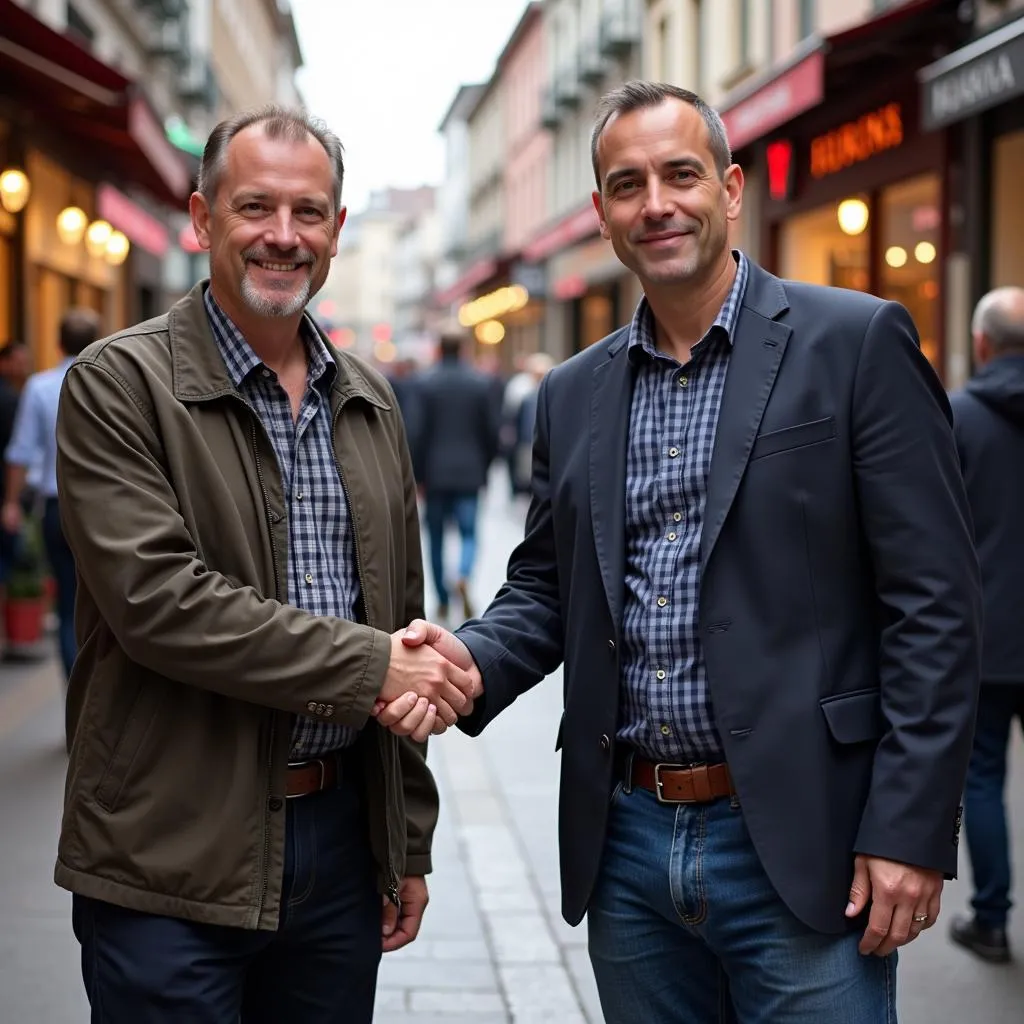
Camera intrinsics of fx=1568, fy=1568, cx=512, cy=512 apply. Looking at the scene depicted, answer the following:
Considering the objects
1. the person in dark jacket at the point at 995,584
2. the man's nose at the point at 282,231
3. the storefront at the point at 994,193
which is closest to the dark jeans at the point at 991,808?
the person in dark jacket at the point at 995,584

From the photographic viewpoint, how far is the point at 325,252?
115 inches

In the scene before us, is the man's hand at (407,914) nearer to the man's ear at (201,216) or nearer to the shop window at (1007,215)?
the man's ear at (201,216)

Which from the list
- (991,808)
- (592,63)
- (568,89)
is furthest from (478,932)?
(568,89)

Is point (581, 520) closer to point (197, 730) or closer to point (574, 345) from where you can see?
point (197, 730)

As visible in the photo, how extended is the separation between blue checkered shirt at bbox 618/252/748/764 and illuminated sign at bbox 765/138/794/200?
1299cm

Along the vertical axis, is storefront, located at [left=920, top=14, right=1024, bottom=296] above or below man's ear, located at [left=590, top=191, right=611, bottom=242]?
above

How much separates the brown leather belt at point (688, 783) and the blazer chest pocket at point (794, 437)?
537mm

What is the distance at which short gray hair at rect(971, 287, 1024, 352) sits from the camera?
5.29 metres

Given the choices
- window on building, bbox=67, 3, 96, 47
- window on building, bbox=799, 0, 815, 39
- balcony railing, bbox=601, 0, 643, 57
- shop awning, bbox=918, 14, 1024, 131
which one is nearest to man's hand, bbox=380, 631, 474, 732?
shop awning, bbox=918, 14, 1024, 131

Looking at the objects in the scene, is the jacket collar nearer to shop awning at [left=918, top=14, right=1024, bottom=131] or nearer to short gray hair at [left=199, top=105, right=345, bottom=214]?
short gray hair at [left=199, top=105, right=345, bottom=214]

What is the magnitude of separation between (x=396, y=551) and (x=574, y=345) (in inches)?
1257

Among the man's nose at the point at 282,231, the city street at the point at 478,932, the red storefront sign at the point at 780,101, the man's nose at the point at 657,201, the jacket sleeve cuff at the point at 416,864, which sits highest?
the red storefront sign at the point at 780,101

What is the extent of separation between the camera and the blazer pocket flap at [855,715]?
2.58 metres

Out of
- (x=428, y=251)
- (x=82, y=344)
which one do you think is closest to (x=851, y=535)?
(x=82, y=344)
